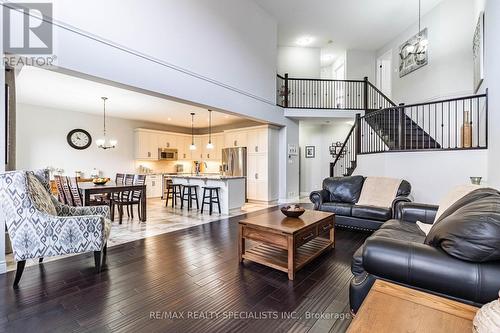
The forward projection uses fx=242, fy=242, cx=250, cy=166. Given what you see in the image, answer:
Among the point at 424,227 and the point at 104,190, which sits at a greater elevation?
the point at 104,190

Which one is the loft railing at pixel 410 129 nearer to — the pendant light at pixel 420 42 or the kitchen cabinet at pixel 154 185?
the pendant light at pixel 420 42

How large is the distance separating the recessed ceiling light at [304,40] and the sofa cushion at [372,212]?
6757 mm

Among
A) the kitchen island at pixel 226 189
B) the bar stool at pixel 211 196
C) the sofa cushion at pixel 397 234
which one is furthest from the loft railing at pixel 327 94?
the sofa cushion at pixel 397 234

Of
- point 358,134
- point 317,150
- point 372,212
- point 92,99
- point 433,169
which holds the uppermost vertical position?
point 92,99

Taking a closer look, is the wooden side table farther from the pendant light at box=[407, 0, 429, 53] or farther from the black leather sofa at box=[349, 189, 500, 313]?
the pendant light at box=[407, 0, 429, 53]

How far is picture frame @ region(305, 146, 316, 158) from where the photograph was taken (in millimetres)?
9664

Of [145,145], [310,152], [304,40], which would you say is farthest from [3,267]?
[304,40]

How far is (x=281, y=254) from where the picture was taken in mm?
3066

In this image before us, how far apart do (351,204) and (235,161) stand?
4.60 meters

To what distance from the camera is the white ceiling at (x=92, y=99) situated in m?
4.80

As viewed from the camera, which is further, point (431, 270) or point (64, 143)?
point (64, 143)

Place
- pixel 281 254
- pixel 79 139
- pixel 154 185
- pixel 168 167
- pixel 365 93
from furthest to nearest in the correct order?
pixel 168 167 → pixel 154 185 → pixel 365 93 → pixel 79 139 → pixel 281 254

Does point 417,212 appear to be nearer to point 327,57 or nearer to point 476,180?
point 476,180

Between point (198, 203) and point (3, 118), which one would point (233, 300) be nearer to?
point (3, 118)
